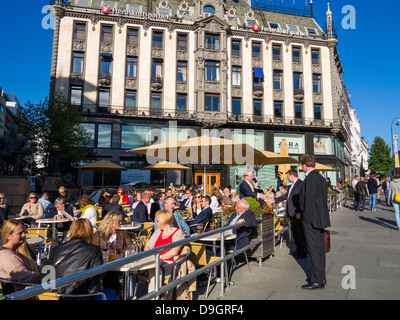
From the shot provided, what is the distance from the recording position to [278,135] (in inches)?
1208

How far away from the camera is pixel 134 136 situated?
27.9 m

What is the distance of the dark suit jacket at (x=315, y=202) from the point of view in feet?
14.3

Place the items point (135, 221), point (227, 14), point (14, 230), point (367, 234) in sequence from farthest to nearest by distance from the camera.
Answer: point (227, 14) → point (367, 234) → point (135, 221) → point (14, 230)

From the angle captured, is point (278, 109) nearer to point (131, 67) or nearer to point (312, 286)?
point (131, 67)

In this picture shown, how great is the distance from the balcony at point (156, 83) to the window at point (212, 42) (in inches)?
242

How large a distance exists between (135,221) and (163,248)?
17.3 feet

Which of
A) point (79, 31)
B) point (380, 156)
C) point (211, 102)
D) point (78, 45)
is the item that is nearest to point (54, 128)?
point (78, 45)

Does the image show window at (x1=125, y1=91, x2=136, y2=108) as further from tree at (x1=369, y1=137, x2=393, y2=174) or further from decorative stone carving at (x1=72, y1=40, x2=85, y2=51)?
tree at (x1=369, y1=137, x2=393, y2=174)

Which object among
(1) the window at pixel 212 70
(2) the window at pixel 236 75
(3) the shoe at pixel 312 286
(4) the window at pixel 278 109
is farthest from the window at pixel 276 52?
(3) the shoe at pixel 312 286

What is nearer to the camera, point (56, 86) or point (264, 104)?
point (56, 86)

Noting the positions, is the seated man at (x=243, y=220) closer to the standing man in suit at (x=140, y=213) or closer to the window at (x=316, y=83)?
the standing man in suit at (x=140, y=213)

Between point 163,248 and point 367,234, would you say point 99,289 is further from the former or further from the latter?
point 367,234

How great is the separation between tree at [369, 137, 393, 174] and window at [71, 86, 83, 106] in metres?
62.5
